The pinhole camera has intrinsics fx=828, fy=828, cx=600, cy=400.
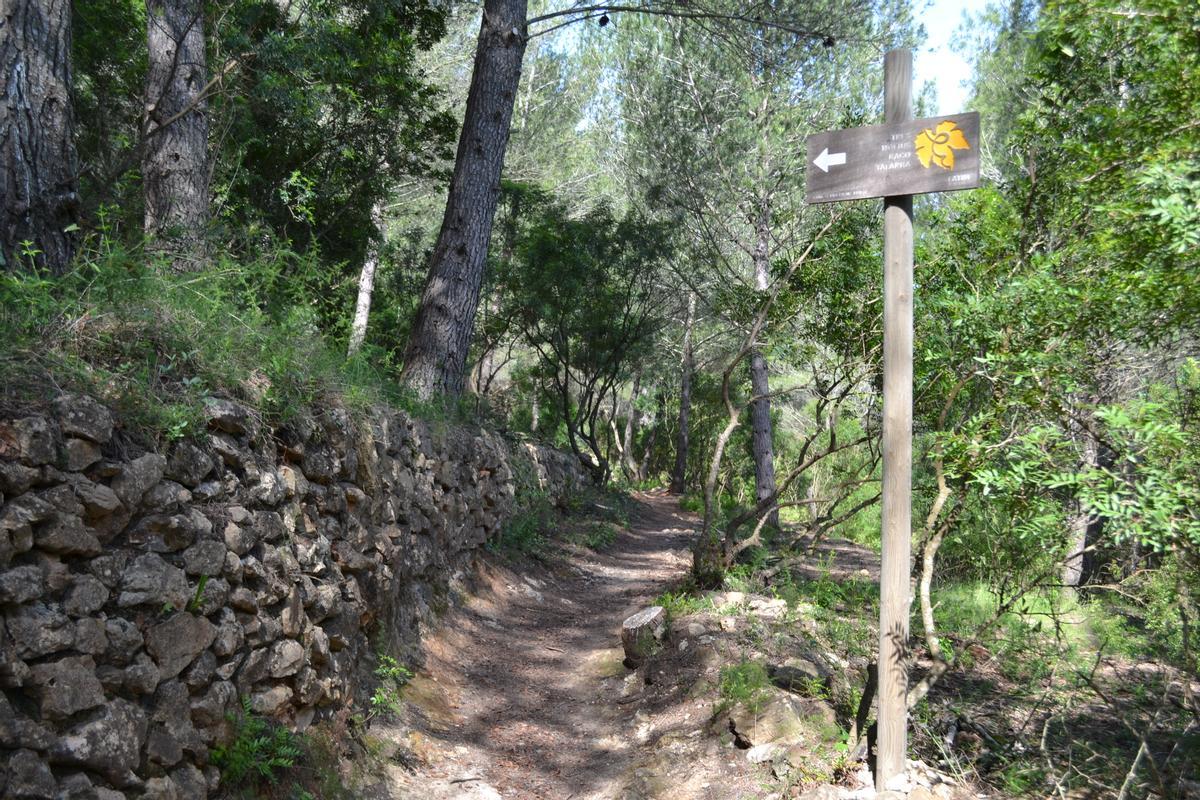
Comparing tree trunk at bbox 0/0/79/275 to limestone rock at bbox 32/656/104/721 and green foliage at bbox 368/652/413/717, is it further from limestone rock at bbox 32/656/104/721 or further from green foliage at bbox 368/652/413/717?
green foliage at bbox 368/652/413/717

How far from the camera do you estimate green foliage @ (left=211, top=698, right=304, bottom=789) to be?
10.5ft

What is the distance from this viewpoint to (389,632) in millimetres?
5359

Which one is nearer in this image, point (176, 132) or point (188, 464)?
point (188, 464)

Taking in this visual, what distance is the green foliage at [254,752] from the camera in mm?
3213

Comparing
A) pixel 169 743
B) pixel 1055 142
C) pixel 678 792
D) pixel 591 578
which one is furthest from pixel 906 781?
pixel 591 578

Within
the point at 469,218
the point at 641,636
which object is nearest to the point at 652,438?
the point at 469,218

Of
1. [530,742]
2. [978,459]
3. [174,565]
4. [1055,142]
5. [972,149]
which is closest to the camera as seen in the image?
[174,565]

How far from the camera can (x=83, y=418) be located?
289 cm

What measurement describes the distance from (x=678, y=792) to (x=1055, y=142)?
4.02 meters

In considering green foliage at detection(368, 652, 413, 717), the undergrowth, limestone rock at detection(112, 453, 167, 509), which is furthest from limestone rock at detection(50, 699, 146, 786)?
green foliage at detection(368, 652, 413, 717)

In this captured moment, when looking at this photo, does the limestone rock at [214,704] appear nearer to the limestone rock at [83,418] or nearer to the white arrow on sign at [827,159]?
the limestone rock at [83,418]

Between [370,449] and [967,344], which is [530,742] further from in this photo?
[967,344]

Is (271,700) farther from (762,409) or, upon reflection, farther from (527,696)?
(762,409)

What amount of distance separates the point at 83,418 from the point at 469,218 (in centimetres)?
565
